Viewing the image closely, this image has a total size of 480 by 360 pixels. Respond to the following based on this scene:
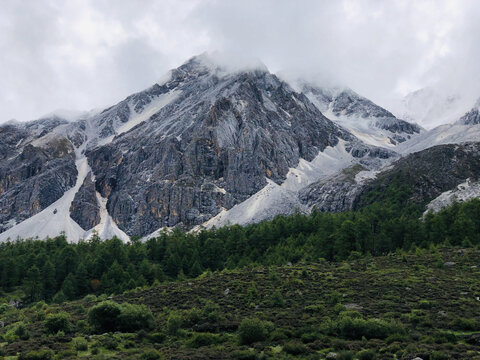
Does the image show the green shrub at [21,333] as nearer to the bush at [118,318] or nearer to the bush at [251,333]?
the bush at [118,318]

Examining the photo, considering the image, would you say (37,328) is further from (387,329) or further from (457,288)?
(457,288)

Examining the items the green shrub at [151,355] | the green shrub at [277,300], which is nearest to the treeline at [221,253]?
the green shrub at [277,300]

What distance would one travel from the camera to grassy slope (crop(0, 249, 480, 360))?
94.3 ft

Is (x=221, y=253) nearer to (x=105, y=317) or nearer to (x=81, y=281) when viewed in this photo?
(x=81, y=281)

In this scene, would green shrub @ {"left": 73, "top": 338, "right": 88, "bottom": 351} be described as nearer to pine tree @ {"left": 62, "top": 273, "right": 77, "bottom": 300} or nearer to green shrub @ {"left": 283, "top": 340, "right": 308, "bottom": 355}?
green shrub @ {"left": 283, "top": 340, "right": 308, "bottom": 355}

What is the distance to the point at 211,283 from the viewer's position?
61.8m

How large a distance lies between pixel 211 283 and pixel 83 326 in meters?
22.5

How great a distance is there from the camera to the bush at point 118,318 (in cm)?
4075

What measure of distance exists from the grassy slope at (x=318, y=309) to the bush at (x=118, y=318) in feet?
4.92

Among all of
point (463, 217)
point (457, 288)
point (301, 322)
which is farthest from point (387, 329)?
point (463, 217)

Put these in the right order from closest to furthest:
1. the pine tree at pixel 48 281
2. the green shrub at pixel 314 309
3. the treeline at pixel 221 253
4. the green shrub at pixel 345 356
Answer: the green shrub at pixel 345 356 < the green shrub at pixel 314 309 < the treeline at pixel 221 253 < the pine tree at pixel 48 281

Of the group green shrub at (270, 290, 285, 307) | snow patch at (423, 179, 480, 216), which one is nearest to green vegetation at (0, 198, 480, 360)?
green shrub at (270, 290, 285, 307)

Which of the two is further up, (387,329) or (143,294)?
(143,294)

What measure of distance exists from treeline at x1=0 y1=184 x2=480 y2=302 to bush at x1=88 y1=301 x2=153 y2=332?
146 feet
